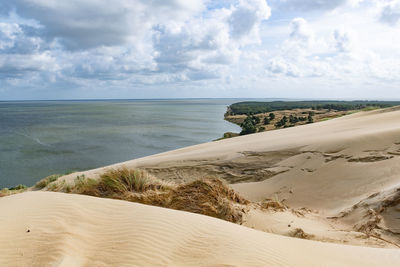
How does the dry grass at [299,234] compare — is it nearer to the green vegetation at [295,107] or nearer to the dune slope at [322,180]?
the dune slope at [322,180]

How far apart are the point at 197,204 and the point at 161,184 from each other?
1.51 m

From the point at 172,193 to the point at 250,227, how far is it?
1790 mm

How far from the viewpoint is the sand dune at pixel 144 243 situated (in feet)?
10.5

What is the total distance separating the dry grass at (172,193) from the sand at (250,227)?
0.43 meters

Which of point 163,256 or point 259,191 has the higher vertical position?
point 163,256

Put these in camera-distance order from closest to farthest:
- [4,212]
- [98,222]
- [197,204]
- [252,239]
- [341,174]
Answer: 1. [252,239]
2. [98,222]
3. [4,212]
4. [197,204]
5. [341,174]

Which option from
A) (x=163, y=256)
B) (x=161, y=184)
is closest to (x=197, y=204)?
(x=161, y=184)

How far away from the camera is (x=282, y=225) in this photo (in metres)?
Result: 5.10

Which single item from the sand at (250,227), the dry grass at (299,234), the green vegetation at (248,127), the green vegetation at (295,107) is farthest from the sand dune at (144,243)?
the green vegetation at (295,107)

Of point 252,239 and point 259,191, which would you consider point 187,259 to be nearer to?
point 252,239

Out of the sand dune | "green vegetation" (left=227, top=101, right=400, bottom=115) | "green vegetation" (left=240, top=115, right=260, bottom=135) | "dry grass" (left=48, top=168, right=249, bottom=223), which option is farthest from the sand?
"green vegetation" (left=227, top=101, right=400, bottom=115)

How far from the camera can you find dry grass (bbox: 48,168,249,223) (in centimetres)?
547

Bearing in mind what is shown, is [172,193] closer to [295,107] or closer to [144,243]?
[144,243]

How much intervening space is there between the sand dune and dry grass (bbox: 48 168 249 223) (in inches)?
44.5
